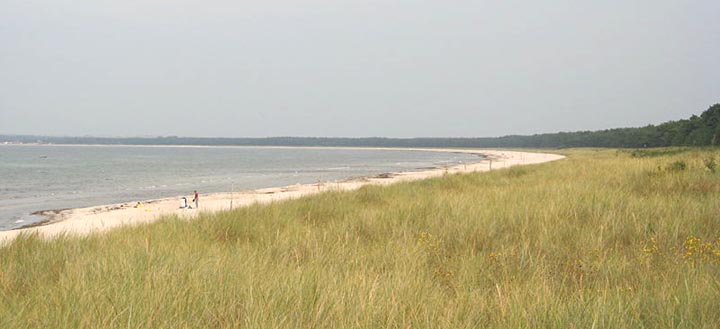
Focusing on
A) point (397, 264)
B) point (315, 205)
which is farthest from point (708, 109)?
point (397, 264)

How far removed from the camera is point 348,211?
30.5ft

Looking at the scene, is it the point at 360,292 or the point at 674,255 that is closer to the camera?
the point at 360,292

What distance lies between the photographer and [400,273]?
13.5ft

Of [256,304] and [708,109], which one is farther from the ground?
[708,109]

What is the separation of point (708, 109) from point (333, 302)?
64332 millimetres

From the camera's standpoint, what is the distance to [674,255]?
16.0 ft

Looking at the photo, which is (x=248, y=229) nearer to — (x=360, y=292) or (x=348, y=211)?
(x=348, y=211)

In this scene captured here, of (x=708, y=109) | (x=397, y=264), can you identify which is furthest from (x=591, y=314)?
(x=708, y=109)

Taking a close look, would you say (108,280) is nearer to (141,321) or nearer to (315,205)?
(141,321)

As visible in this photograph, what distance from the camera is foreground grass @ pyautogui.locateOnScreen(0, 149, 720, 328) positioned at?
3.04m

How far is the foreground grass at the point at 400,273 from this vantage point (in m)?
3.04

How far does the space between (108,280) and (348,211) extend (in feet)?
19.2

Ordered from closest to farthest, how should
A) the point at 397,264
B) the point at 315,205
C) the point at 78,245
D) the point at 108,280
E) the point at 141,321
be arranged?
the point at 141,321, the point at 108,280, the point at 397,264, the point at 78,245, the point at 315,205

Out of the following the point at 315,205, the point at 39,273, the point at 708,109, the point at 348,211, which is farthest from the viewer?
the point at 708,109
